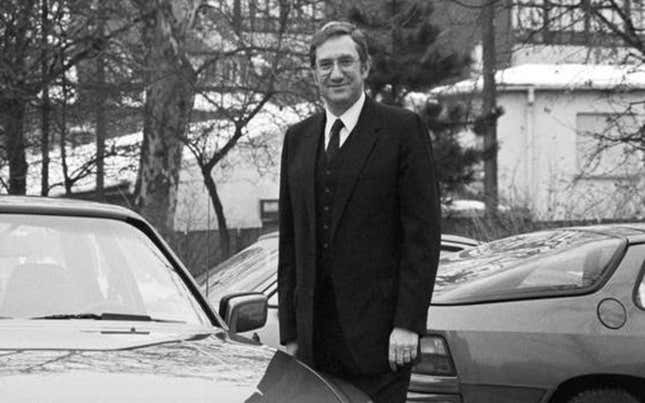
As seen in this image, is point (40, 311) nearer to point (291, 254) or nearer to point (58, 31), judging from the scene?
point (291, 254)

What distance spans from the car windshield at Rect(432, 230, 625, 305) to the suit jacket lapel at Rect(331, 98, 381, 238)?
67.6 inches

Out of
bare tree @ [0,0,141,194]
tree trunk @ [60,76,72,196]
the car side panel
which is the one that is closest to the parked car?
the car side panel

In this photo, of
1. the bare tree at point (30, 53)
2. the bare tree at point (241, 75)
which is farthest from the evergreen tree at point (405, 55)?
the bare tree at point (30, 53)

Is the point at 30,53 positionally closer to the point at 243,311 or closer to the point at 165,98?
the point at 165,98

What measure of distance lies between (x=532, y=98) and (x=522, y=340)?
2344 centimetres

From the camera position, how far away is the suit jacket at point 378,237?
176 inches

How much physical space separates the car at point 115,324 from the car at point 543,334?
3.79ft

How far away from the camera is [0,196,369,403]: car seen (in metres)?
3.61

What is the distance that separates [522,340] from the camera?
238 inches

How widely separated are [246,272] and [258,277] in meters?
0.27

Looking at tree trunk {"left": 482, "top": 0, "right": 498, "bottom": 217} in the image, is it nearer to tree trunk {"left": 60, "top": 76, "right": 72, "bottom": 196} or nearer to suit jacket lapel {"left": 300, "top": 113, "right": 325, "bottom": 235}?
tree trunk {"left": 60, "top": 76, "right": 72, "bottom": 196}

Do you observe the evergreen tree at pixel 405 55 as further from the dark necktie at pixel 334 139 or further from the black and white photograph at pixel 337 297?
the dark necktie at pixel 334 139

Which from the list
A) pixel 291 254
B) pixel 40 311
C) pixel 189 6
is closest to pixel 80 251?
pixel 40 311

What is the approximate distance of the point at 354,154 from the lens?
→ 4.64 meters
